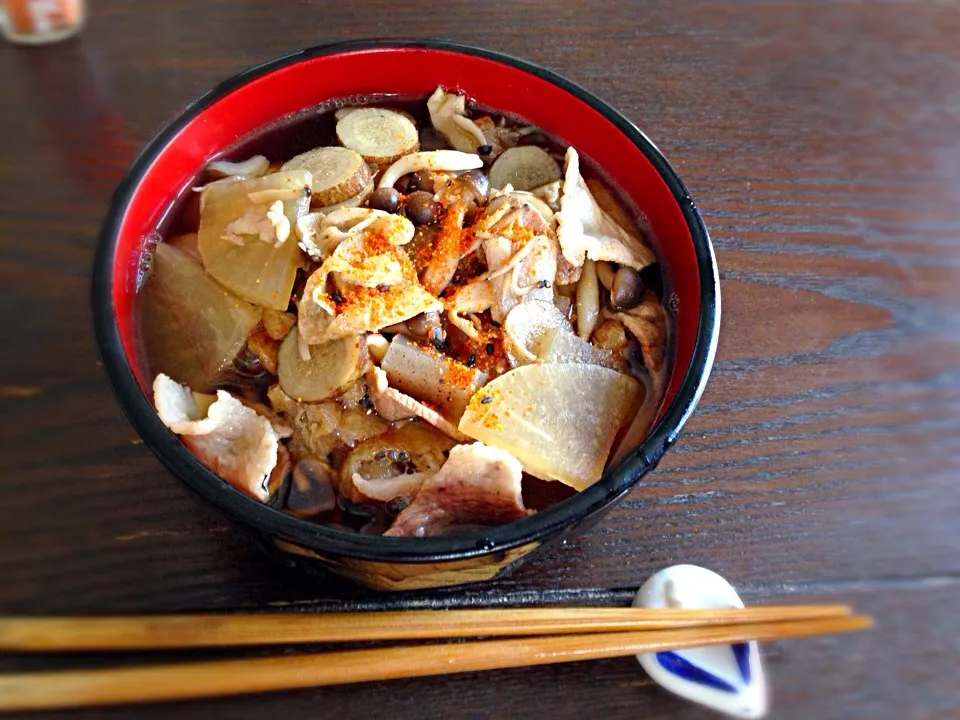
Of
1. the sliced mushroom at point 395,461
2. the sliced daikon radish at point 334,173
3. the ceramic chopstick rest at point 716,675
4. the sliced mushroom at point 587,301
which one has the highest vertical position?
the sliced daikon radish at point 334,173

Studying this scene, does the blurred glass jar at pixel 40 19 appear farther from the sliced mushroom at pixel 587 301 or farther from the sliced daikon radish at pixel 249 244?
the sliced mushroom at pixel 587 301

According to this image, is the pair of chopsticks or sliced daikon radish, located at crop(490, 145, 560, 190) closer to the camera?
the pair of chopsticks

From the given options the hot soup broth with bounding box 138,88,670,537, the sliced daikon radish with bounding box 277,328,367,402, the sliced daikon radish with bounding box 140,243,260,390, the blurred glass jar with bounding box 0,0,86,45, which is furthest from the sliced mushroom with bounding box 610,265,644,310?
the blurred glass jar with bounding box 0,0,86,45

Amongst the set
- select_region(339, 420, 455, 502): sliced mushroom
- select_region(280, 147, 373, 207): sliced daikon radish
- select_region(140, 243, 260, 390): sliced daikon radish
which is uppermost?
select_region(280, 147, 373, 207): sliced daikon radish

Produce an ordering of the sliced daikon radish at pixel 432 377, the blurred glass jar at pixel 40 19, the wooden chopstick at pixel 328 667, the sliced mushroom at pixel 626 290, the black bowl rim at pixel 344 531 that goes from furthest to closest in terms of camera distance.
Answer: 1. the blurred glass jar at pixel 40 19
2. the sliced mushroom at pixel 626 290
3. the sliced daikon radish at pixel 432 377
4. the wooden chopstick at pixel 328 667
5. the black bowl rim at pixel 344 531

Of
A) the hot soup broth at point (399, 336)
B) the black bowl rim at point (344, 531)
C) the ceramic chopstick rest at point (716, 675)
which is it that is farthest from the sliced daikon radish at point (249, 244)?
the ceramic chopstick rest at point (716, 675)

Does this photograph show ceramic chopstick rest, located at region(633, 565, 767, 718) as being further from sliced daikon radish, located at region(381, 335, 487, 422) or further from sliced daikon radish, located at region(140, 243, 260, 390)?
sliced daikon radish, located at region(140, 243, 260, 390)

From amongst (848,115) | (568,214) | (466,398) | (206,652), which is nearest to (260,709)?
(206,652)
